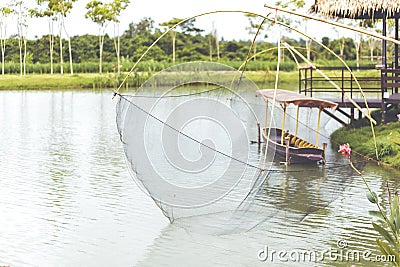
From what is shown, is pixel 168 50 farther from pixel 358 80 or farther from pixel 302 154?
pixel 302 154

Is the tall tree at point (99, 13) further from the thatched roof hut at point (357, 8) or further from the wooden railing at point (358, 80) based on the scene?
the thatched roof hut at point (357, 8)

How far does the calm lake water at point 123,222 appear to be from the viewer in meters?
6.68

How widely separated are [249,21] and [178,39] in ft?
18.0

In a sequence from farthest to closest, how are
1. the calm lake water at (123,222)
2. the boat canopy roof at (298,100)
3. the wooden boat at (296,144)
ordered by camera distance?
the boat canopy roof at (298,100) → the wooden boat at (296,144) → the calm lake water at (123,222)

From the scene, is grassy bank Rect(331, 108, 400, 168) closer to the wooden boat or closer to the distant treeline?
the wooden boat

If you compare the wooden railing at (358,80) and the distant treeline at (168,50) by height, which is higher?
the distant treeline at (168,50)

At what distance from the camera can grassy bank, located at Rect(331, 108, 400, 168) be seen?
11.0 m

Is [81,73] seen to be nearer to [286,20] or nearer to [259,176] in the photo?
[286,20]

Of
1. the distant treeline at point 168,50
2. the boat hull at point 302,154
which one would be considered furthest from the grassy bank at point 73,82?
the boat hull at point 302,154

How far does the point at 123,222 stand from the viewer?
25.6 feet

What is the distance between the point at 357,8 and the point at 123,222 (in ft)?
21.5

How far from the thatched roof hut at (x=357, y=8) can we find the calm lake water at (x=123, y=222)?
2422mm

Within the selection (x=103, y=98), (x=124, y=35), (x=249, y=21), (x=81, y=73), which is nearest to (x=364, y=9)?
(x=103, y=98)

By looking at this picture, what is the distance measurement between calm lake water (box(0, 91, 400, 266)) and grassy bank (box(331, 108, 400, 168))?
0.36 m
